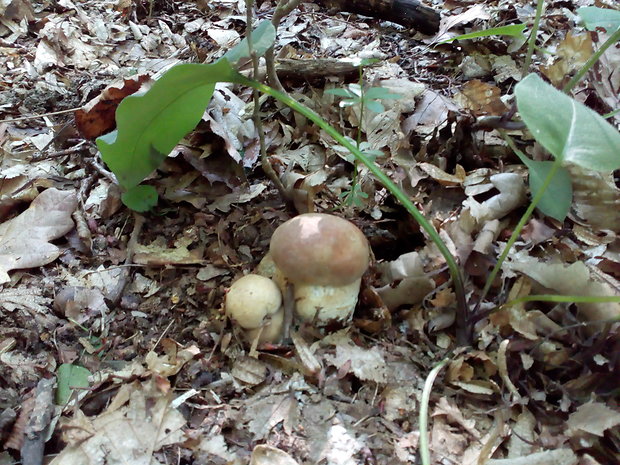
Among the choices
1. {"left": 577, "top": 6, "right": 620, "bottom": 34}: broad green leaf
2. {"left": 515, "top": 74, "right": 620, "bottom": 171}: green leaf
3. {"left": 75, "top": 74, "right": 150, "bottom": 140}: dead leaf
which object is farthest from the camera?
{"left": 75, "top": 74, "right": 150, "bottom": 140}: dead leaf

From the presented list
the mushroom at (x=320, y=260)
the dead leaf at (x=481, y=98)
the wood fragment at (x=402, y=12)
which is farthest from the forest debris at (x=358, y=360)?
the wood fragment at (x=402, y=12)

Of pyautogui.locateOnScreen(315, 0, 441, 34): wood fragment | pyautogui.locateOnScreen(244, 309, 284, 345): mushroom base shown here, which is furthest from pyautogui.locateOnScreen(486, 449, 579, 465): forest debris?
pyautogui.locateOnScreen(315, 0, 441, 34): wood fragment

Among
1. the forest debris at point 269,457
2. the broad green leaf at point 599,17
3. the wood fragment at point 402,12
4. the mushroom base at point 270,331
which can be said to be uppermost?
the broad green leaf at point 599,17

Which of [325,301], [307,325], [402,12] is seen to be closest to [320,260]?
[325,301]

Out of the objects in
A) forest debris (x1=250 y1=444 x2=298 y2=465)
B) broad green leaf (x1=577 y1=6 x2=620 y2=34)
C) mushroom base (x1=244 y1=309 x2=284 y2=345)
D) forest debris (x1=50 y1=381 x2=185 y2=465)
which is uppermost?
broad green leaf (x1=577 y1=6 x2=620 y2=34)

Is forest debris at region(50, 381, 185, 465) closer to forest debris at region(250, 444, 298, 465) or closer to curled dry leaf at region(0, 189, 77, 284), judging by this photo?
forest debris at region(250, 444, 298, 465)

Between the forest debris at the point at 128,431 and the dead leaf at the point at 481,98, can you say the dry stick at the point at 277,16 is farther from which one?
the forest debris at the point at 128,431
